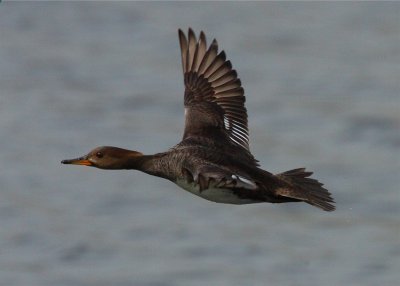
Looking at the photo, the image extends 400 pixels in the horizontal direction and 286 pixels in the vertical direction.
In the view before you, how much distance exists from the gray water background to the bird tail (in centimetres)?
460

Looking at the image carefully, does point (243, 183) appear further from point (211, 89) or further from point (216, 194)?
point (211, 89)

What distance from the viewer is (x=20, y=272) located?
15.2 m

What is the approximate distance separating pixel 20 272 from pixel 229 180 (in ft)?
21.7

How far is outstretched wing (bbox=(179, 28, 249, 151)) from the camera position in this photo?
11.4 m

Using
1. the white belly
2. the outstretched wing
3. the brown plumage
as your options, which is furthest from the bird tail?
the outstretched wing

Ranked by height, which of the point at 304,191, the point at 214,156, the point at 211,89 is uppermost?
the point at 211,89

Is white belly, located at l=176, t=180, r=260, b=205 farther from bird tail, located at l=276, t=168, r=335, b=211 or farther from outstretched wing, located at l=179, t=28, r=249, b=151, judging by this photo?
outstretched wing, located at l=179, t=28, r=249, b=151

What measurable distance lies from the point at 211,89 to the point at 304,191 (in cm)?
179

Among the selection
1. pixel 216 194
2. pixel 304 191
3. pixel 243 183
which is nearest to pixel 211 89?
pixel 304 191

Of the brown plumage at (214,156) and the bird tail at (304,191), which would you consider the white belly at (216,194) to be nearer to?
the brown plumage at (214,156)

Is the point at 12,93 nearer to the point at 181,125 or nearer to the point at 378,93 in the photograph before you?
the point at 181,125

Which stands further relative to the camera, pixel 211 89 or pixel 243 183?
pixel 211 89

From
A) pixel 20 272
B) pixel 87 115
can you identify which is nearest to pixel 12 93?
pixel 87 115

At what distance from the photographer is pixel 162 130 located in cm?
1727
